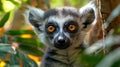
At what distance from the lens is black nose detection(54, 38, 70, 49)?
2.73 metres

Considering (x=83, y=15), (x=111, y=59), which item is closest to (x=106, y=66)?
(x=111, y=59)

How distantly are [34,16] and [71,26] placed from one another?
49cm

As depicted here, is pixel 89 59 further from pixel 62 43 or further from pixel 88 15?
pixel 88 15

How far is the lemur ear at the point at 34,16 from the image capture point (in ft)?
10.6

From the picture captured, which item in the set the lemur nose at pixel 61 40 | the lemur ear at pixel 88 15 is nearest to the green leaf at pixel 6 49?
the lemur nose at pixel 61 40

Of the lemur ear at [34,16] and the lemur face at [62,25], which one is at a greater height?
the lemur ear at [34,16]

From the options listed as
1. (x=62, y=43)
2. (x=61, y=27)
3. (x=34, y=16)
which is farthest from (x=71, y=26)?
(x=34, y=16)

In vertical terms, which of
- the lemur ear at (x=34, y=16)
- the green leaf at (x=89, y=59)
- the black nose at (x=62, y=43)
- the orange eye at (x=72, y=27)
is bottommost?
the green leaf at (x=89, y=59)

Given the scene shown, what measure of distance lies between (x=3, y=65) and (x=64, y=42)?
0.62 metres

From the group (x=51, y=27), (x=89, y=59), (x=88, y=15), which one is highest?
(x=88, y=15)

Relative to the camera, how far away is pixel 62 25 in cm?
292

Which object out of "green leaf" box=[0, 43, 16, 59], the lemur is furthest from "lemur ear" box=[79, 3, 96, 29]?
"green leaf" box=[0, 43, 16, 59]

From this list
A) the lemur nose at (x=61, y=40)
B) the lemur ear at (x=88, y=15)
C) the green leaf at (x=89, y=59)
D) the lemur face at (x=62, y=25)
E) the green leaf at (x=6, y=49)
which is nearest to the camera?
the green leaf at (x=89, y=59)

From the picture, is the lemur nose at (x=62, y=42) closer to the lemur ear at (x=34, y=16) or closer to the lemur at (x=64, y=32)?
the lemur at (x=64, y=32)
